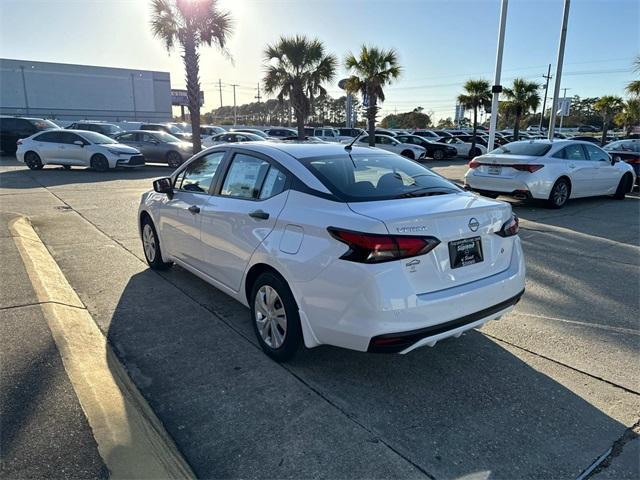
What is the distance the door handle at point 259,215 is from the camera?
11.1 feet

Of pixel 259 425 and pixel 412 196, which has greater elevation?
pixel 412 196

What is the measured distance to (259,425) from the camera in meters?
2.70

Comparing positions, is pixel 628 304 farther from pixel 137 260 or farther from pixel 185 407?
pixel 137 260

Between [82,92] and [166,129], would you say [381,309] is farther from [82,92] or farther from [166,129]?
[82,92]

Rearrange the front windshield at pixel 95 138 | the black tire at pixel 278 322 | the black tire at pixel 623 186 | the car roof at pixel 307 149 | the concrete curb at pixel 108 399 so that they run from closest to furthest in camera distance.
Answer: the concrete curb at pixel 108 399 < the black tire at pixel 278 322 < the car roof at pixel 307 149 < the black tire at pixel 623 186 < the front windshield at pixel 95 138

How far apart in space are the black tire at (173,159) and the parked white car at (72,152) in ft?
8.13

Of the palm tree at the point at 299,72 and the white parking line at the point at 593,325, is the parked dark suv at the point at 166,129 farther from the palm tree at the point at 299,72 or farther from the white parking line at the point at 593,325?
the white parking line at the point at 593,325

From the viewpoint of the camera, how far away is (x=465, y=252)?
2.97 metres

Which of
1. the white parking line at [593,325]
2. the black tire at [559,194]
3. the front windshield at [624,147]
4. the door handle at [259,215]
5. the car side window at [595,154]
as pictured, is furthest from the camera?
the front windshield at [624,147]

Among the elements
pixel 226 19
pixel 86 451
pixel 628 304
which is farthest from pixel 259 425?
pixel 226 19

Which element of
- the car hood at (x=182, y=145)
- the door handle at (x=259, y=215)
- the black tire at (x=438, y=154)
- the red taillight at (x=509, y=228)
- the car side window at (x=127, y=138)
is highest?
the car side window at (x=127, y=138)

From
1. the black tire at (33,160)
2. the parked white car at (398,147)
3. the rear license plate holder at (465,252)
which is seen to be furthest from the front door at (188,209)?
the parked white car at (398,147)

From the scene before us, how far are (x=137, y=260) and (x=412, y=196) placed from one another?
4.13m

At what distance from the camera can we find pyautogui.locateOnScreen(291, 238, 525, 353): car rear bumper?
105 inches
